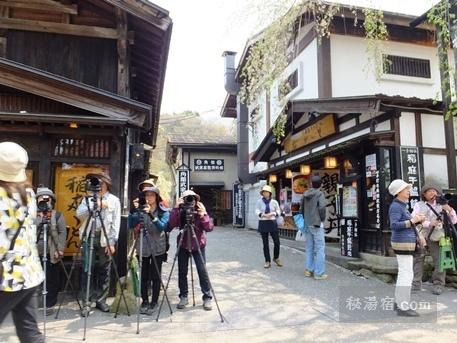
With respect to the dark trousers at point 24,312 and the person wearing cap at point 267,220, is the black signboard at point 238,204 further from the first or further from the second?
the dark trousers at point 24,312

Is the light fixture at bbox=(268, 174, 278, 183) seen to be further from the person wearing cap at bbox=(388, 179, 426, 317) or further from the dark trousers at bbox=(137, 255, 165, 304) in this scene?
the dark trousers at bbox=(137, 255, 165, 304)

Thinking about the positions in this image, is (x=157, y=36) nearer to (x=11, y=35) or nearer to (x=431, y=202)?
(x=11, y=35)

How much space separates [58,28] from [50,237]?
14.7ft

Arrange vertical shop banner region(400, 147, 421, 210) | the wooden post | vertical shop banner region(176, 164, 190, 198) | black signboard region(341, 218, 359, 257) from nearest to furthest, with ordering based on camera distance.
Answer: the wooden post, vertical shop banner region(400, 147, 421, 210), black signboard region(341, 218, 359, 257), vertical shop banner region(176, 164, 190, 198)

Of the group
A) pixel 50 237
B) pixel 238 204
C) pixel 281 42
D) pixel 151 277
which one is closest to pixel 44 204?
pixel 50 237

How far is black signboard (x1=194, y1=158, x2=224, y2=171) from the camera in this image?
26.0 metres

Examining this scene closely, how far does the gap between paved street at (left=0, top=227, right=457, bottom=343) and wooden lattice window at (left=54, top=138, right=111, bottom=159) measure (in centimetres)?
262

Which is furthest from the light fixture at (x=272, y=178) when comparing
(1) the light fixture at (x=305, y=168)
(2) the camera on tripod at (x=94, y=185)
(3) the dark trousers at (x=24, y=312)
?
(3) the dark trousers at (x=24, y=312)

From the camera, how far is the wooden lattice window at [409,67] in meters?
13.4

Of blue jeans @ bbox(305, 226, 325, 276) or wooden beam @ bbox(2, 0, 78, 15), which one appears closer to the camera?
wooden beam @ bbox(2, 0, 78, 15)

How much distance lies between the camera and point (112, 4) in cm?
765

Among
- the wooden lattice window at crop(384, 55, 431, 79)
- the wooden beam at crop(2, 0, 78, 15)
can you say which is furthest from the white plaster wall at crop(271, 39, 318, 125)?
the wooden beam at crop(2, 0, 78, 15)

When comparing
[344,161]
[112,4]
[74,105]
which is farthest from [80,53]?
[344,161]

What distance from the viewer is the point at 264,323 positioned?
5520 mm
